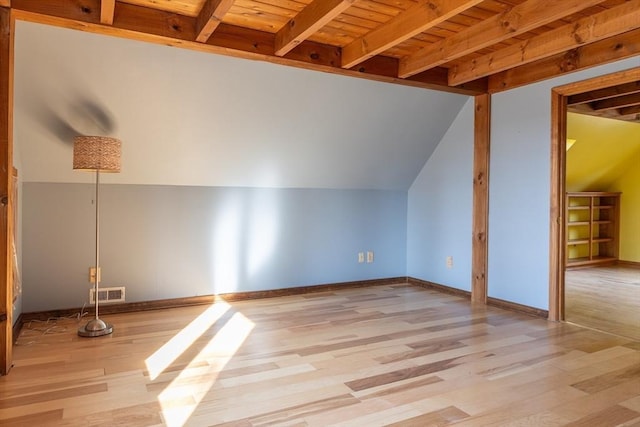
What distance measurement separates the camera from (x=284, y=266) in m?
4.36

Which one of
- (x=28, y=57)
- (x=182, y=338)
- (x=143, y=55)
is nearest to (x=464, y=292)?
(x=182, y=338)

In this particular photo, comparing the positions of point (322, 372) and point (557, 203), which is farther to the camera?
point (557, 203)

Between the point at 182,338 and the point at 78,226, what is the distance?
4.37 ft

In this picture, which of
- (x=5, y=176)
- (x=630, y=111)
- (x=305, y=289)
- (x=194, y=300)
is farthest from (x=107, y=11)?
(x=630, y=111)

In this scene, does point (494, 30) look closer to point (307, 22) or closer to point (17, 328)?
point (307, 22)

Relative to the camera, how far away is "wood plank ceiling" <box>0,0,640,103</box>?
96.8 inches

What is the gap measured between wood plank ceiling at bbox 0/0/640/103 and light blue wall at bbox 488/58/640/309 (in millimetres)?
291

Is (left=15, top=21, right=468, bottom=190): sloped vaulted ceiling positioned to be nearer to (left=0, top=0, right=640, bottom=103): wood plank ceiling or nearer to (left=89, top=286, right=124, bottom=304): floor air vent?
(left=0, top=0, right=640, bottom=103): wood plank ceiling

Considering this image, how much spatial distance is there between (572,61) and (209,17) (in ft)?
8.49

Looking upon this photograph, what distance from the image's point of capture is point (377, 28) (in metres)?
2.91

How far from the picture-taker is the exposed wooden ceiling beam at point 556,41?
2562 mm

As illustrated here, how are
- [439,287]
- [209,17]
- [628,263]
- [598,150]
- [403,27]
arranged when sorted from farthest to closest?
[628,263], [598,150], [439,287], [403,27], [209,17]

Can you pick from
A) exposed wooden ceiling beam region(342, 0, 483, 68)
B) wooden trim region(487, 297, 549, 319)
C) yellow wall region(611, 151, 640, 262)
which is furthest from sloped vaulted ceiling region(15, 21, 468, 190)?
yellow wall region(611, 151, 640, 262)

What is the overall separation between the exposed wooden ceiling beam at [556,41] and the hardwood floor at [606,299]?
2.03 metres
